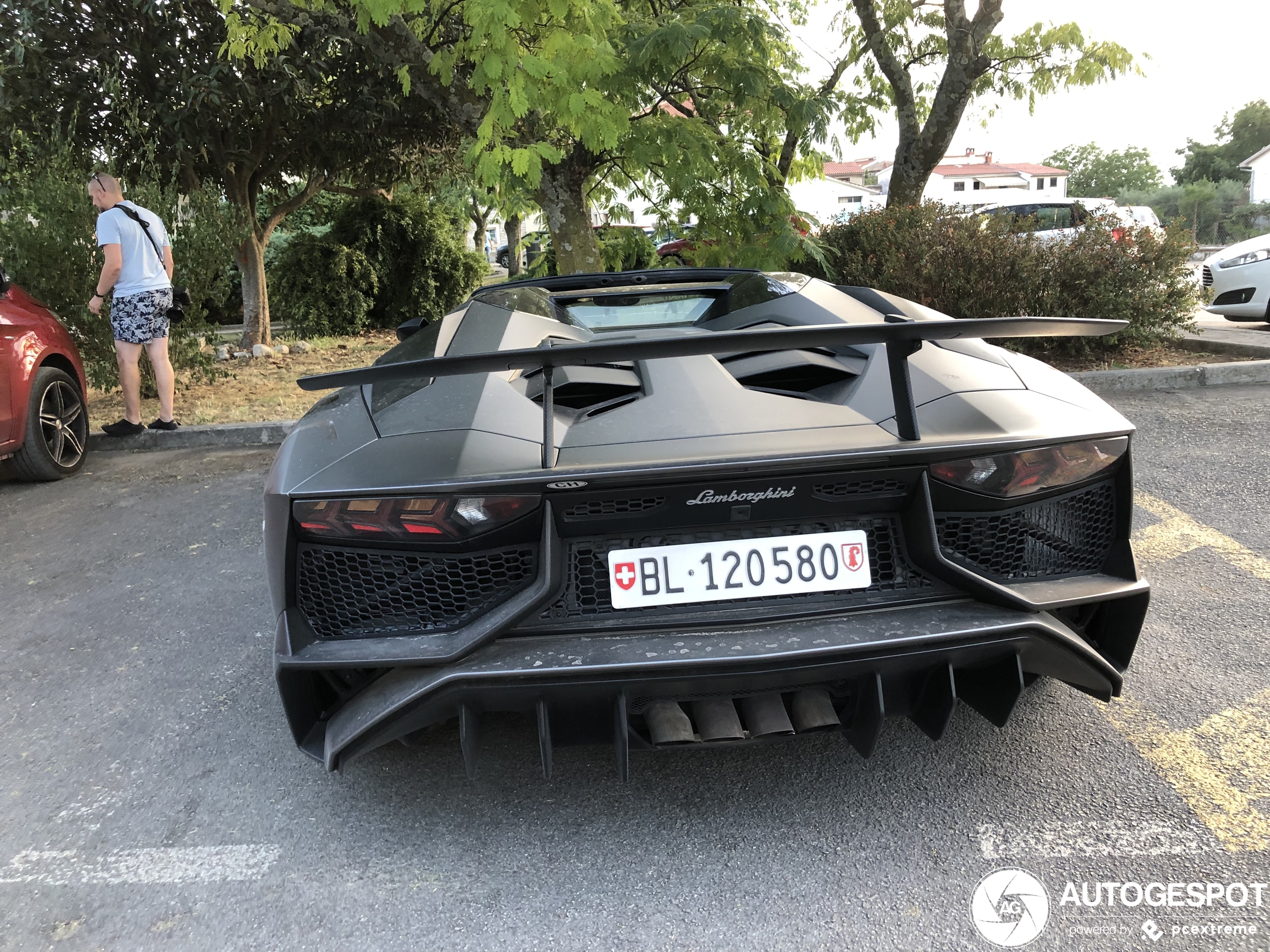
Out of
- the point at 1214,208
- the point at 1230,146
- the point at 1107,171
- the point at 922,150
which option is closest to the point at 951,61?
the point at 922,150

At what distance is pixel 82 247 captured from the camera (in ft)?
21.9

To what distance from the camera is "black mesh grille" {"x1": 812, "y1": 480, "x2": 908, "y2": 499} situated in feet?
5.73

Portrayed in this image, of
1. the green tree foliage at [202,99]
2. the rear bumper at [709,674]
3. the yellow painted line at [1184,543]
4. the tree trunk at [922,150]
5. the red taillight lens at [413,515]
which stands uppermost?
the green tree foliage at [202,99]

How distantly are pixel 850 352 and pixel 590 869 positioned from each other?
139cm

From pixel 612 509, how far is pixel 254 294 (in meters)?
10.6

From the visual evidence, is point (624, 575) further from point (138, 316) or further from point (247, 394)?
point (247, 394)

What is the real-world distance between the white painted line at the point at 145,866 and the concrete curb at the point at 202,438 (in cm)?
456

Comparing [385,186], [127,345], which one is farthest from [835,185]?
[127,345]

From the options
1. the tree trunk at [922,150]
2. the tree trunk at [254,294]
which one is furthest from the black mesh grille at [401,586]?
the tree trunk at [254,294]

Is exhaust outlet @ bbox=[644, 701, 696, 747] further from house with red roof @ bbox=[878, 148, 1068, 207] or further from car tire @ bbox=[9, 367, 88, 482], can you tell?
house with red roof @ bbox=[878, 148, 1068, 207]

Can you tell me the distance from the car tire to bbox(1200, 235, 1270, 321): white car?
1001 cm

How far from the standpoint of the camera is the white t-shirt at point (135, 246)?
588 cm

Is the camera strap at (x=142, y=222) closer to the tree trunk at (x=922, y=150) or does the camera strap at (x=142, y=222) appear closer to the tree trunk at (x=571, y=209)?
the tree trunk at (x=571, y=209)

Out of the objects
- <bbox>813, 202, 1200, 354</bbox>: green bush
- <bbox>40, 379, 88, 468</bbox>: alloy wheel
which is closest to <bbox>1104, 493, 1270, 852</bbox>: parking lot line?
<bbox>813, 202, 1200, 354</bbox>: green bush
